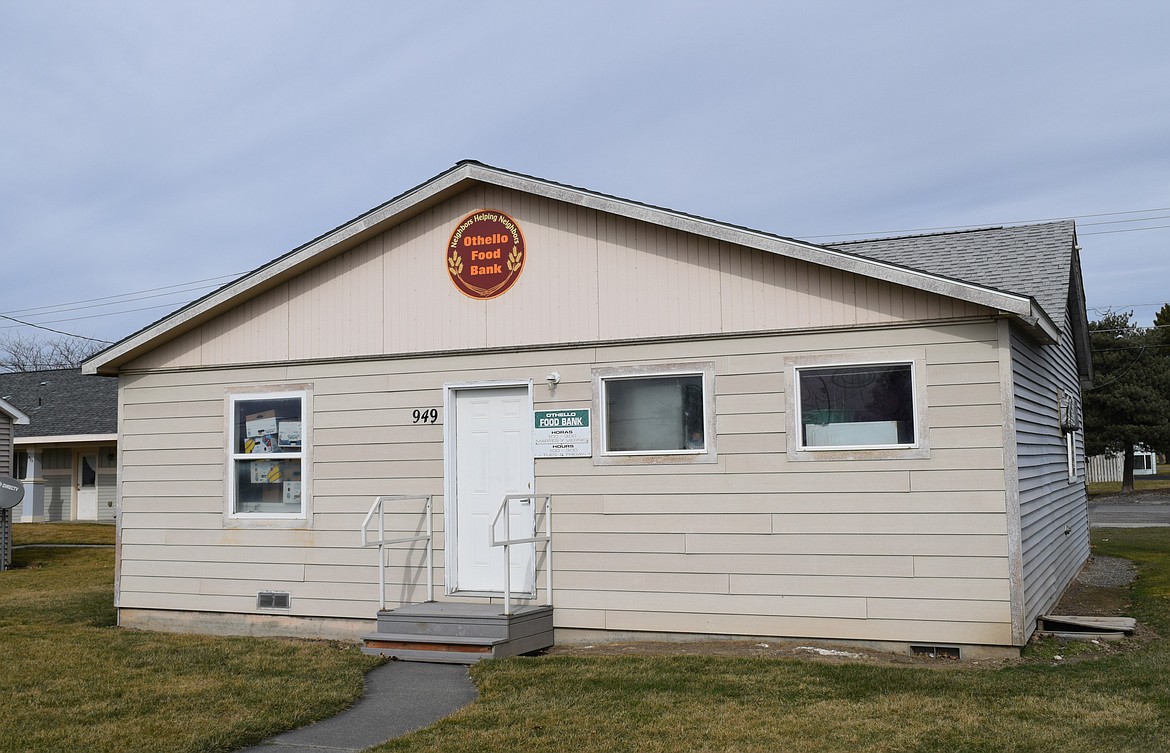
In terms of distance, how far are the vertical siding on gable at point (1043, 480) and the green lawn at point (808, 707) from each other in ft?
3.21

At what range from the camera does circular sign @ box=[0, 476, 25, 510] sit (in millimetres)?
18141

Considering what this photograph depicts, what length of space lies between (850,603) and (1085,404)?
109 feet

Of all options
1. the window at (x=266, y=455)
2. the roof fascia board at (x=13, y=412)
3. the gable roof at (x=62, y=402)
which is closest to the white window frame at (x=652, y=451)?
the window at (x=266, y=455)

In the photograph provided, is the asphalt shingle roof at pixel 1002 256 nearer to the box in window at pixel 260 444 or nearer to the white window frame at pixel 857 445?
the white window frame at pixel 857 445

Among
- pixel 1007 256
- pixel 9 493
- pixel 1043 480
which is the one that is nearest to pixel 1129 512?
pixel 1007 256

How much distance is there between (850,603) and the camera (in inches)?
347

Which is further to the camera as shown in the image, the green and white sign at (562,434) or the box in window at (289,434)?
the box in window at (289,434)

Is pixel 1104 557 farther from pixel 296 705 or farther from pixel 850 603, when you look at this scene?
pixel 296 705

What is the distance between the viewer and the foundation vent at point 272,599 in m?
10.9

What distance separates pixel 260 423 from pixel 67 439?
19.3 m

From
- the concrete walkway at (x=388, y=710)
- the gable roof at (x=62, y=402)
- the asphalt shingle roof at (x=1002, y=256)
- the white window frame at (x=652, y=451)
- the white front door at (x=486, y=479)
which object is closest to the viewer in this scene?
the concrete walkway at (x=388, y=710)

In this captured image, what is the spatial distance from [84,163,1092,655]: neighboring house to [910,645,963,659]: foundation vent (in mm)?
111

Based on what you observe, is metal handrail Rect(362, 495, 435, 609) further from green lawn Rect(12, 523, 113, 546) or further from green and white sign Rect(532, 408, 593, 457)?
green lawn Rect(12, 523, 113, 546)

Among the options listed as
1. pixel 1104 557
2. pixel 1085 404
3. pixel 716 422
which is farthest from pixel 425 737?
pixel 1085 404
